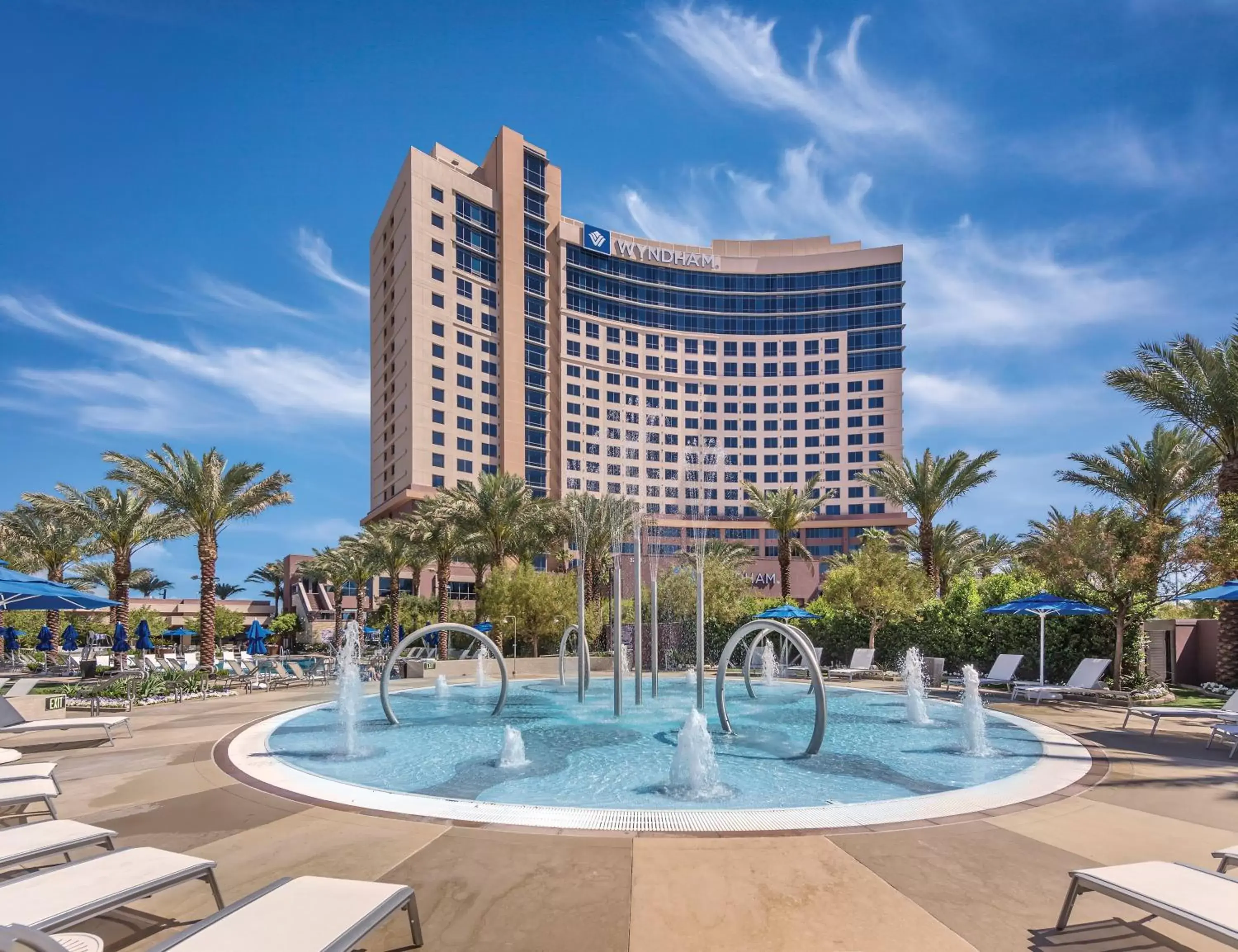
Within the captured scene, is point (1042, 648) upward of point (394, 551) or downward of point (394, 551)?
downward

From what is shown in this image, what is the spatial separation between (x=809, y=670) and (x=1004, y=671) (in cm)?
948

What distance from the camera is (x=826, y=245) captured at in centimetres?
9600

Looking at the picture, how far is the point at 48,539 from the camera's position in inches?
1332

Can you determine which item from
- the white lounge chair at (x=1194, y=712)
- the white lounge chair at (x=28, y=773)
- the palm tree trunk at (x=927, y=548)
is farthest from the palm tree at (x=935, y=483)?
the white lounge chair at (x=28, y=773)

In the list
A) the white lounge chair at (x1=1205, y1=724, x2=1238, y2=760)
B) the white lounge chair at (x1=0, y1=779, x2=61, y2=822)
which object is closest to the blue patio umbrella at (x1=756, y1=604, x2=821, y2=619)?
the white lounge chair at (x1=1205, y1=724, x2=1238, y2=760)

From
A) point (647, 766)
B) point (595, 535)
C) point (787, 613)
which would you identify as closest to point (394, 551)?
point (595, 535)

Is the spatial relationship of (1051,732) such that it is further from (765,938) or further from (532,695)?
(532,695)

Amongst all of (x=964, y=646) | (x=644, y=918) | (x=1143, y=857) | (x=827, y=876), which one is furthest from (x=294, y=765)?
(x=964, y=646)

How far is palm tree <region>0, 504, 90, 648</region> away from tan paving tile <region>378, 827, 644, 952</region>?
112 ft

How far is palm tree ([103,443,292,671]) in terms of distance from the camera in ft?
83.4

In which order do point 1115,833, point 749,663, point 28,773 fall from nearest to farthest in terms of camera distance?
point 1115,833
point 28,773
point 749,663

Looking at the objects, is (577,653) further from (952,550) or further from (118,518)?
(952,550)

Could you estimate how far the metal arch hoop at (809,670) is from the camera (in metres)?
10.1

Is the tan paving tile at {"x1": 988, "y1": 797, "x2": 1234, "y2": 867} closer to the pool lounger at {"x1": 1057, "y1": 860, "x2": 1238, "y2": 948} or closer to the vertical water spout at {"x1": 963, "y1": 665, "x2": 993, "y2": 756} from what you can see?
Result: the pool lounger at {"x1": 1057, "y1": 860, "x2": 1238, "y2": 948}
